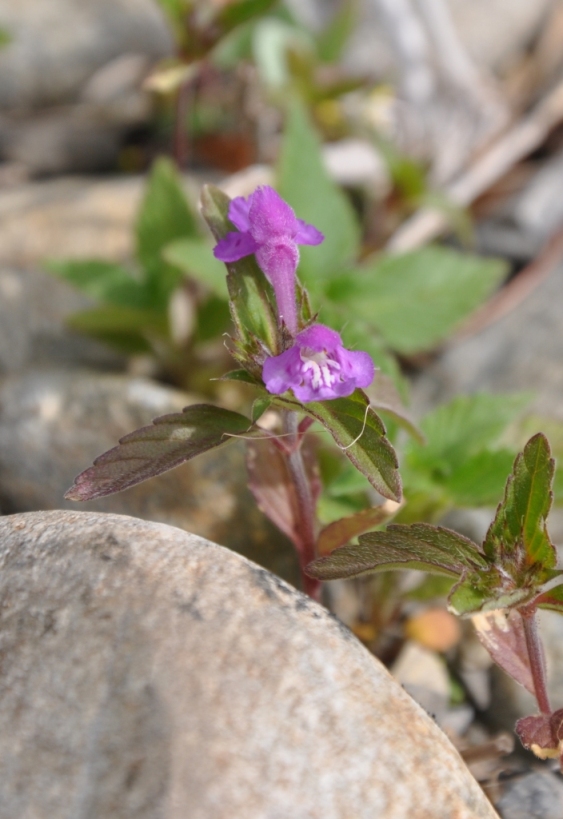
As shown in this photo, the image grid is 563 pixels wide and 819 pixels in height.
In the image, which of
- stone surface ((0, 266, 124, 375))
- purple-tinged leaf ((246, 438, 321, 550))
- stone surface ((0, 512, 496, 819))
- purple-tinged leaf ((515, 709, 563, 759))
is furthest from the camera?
stone surface ((0, 266, 124, 375))

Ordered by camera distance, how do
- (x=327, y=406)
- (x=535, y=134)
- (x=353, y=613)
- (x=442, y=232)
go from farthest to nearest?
(x=535, y=134) → (x=442, y=232) → (x=353, y=613) → (x=327, y=406)

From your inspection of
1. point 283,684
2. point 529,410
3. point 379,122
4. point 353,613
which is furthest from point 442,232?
point 283,684

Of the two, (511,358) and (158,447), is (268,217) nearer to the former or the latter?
(158,447)

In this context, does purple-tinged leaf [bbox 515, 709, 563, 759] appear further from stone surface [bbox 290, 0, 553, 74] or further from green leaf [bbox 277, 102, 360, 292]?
stone surface [bbox 290, 0, 553, 74]

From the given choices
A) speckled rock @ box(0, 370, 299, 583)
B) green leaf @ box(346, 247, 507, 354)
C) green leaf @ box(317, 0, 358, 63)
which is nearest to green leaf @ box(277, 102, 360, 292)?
green leaf @ box(346, 247, 507, 354)

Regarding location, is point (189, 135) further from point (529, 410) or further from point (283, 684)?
point (283, 684)
